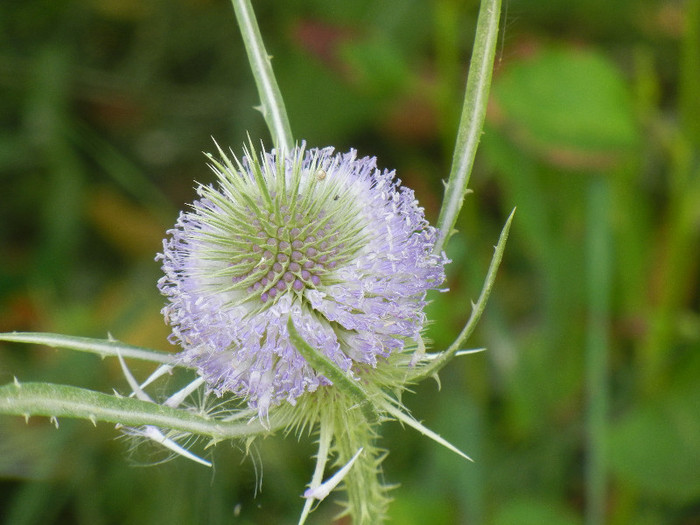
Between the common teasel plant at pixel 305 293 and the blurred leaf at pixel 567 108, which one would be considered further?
the blurred leaf at pixel 567 108

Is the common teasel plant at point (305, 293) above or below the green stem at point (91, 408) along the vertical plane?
above

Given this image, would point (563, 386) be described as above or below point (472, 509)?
above

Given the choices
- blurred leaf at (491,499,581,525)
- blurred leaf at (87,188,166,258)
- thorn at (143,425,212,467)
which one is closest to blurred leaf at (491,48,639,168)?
blurred leaf at (491,499,581,525)

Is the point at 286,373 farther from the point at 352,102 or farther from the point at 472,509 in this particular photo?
the point at 352,102

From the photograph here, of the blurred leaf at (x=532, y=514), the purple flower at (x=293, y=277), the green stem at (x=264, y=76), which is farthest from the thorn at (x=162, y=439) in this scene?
the blurred leaf at (x=532, y=514)

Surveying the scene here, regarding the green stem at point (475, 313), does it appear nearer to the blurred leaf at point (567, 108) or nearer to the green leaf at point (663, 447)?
the green leaf at point (663, 447)

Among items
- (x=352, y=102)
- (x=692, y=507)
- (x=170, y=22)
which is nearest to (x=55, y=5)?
(x=170, y=22)

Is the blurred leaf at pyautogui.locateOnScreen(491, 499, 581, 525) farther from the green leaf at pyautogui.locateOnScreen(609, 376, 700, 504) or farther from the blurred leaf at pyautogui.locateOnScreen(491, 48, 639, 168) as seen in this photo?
the blurred leaf at pyautogui.locateOnScreen(491, 48, 639, 168)
